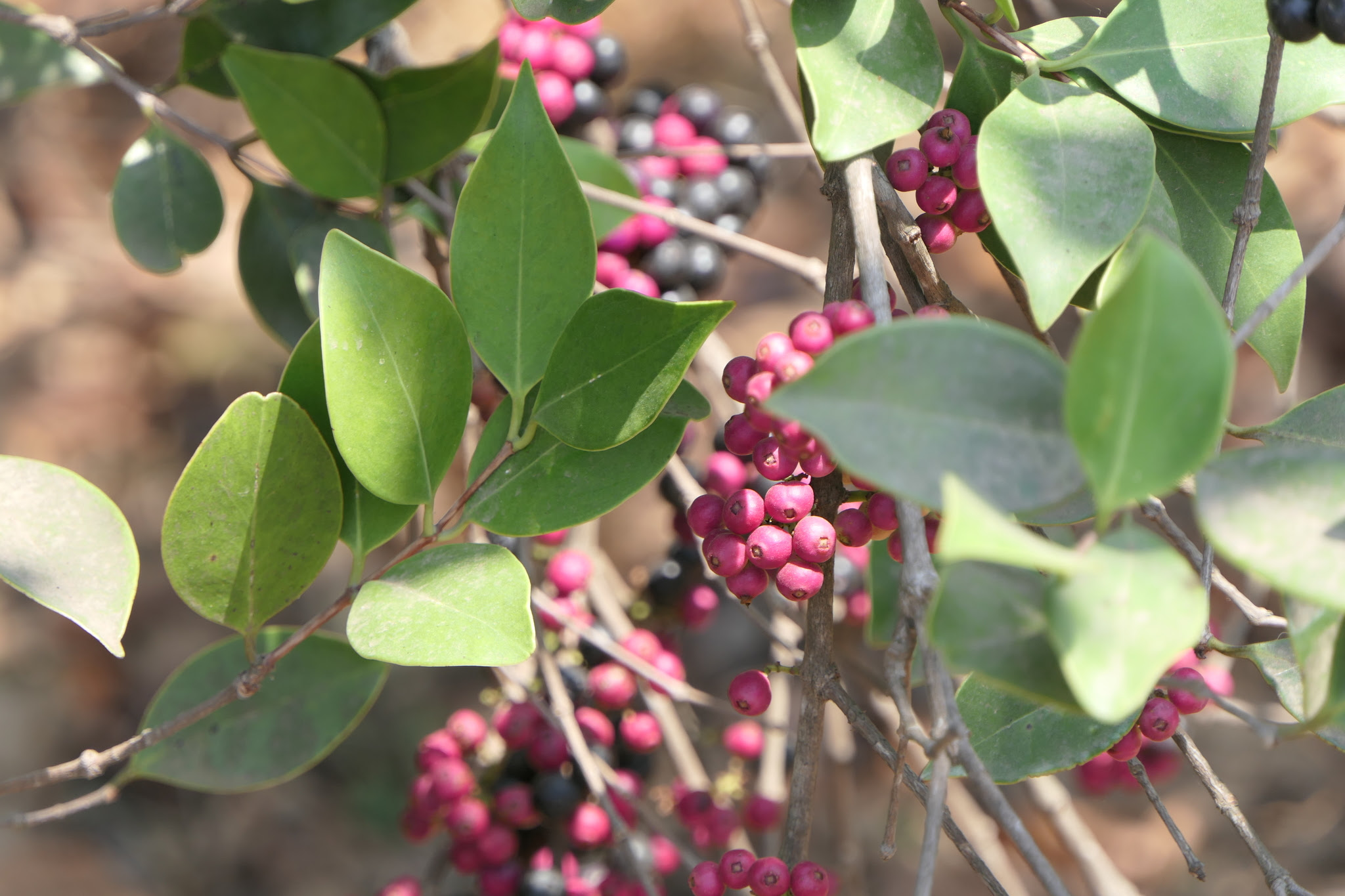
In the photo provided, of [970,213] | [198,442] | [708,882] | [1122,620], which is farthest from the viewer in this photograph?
[198,442]

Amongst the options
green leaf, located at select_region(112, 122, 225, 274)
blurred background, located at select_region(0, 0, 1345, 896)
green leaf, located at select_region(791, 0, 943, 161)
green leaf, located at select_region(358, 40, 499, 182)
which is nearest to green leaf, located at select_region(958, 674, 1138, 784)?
green leaf, located at select_region(791, 0, 943, 161)

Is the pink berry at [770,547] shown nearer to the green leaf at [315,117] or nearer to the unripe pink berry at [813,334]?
the unripe pink berry at [813,334]

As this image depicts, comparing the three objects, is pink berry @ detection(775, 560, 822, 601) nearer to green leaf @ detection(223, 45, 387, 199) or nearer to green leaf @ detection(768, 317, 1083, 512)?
green leaf @ detection(768, 317, 1083, 512)

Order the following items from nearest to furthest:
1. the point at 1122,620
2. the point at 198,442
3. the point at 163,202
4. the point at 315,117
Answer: the point at 1122,620, the point at 315,117, the point at 163,202, the point at 198,442

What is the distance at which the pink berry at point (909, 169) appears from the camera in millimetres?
637

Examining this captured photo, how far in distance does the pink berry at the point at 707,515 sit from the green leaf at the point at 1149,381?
12.4 inches

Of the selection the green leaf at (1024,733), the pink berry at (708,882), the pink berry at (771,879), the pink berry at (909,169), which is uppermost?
the pink berry at (909,169)

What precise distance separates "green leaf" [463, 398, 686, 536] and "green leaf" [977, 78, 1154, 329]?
0.26 metres

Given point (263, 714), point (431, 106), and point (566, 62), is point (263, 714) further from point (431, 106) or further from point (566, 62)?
point (566, 62)

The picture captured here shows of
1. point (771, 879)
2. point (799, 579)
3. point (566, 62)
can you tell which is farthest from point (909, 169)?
point (566, 62)

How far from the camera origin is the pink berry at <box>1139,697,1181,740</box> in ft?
2.07

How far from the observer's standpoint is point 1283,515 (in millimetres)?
422

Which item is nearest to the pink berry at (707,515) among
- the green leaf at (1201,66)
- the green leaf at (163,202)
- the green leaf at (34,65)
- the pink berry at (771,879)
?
the pink berry at (771,879)

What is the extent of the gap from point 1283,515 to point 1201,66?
1.20ft
